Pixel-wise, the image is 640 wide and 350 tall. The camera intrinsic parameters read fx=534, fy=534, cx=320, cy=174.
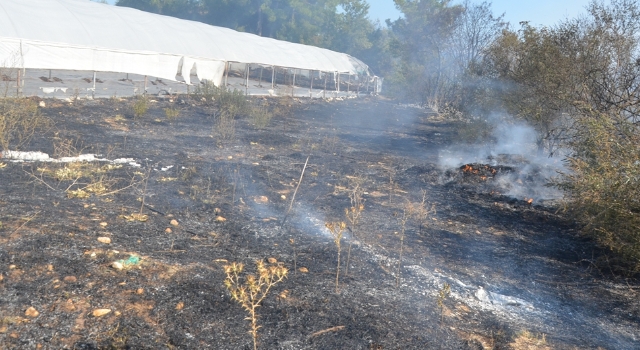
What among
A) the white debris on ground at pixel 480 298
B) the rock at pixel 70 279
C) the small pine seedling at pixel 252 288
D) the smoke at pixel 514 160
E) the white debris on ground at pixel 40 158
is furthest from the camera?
the smoke at pixel 514 160

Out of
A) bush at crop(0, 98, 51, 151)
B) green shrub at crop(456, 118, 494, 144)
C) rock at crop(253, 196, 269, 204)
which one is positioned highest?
green shrub at crop(456, 118, 494, 144)

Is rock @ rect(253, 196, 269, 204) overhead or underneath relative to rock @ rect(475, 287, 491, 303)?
overhead

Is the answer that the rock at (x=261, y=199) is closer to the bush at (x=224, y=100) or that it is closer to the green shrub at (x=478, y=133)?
the bush at (x=224, y=100)

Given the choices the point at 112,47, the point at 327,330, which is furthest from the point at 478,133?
the point at 327,330

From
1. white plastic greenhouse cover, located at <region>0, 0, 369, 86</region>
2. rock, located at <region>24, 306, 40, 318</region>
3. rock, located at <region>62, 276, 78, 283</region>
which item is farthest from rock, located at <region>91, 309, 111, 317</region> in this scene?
white plastic greenhouse cover, located at <region>0, 0, 369, 86</region>

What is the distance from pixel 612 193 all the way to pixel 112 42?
16225mm

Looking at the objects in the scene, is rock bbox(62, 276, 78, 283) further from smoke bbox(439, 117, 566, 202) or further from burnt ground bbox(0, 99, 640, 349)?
smoke bbox(439, 117, 566, 202)

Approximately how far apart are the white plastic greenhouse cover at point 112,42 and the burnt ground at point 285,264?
717cm

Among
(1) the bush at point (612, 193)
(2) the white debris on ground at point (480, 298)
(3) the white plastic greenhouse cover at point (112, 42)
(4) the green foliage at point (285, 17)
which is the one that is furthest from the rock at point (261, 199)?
(4) the green foliage at point (285, 17)

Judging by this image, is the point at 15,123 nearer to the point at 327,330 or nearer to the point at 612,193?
the point at 327,330

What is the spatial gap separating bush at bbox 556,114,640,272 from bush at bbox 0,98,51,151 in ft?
25.4

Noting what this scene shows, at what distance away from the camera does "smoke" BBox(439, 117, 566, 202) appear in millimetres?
9562

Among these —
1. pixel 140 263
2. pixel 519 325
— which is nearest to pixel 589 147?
pixel 519 325

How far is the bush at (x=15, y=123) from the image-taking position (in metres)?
7.65
